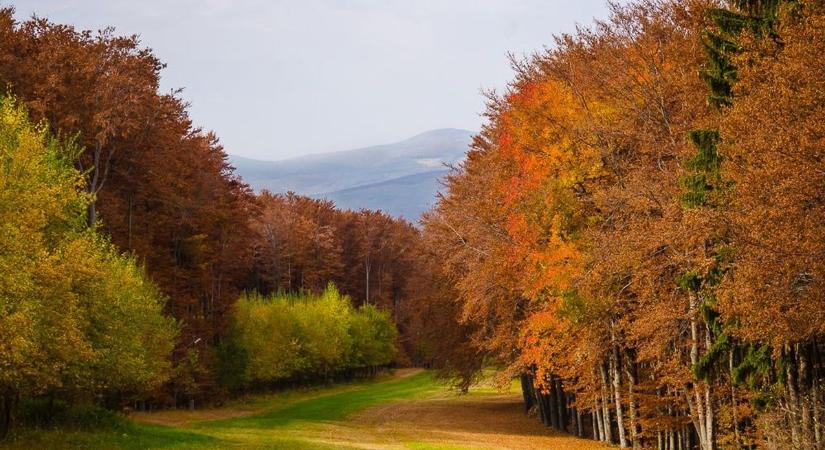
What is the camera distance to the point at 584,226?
2595cm

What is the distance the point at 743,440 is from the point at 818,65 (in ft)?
43.6

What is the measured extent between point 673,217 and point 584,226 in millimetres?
6823

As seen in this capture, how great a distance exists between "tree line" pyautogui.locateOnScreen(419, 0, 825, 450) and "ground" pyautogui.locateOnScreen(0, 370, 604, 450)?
15.2 ft

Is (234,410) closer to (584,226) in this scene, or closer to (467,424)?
(467,424)

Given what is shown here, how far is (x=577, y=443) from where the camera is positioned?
104ft

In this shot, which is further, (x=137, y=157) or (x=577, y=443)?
(x=137, y=157)

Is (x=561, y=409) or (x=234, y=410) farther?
(x=234, y=410)

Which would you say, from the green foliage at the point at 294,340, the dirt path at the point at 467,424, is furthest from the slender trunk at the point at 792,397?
the green foliage at the point at 294,340

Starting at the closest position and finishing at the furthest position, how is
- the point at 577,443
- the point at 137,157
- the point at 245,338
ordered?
the point at 577,443
the point at 137,157
the point at 245,338

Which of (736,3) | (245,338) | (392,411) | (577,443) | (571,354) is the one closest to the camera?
(736,3)

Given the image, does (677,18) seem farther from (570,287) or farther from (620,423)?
(620,423)

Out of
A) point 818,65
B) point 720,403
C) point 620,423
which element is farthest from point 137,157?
point 818,65

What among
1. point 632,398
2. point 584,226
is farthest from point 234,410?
point 584,226

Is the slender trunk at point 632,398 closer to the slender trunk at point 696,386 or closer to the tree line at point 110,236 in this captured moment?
the slender trunk at point 696,386
